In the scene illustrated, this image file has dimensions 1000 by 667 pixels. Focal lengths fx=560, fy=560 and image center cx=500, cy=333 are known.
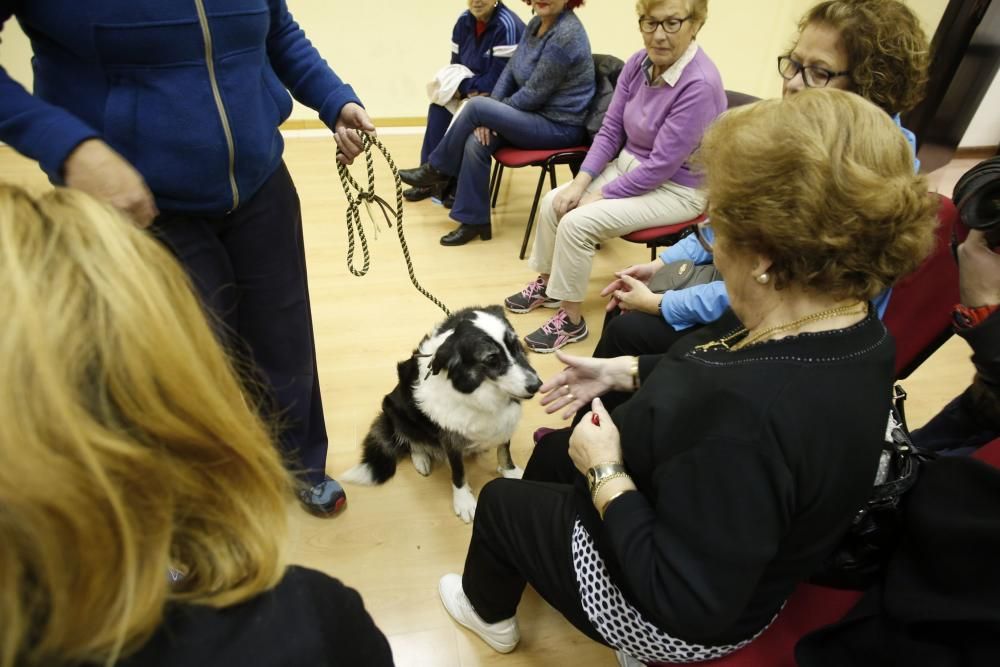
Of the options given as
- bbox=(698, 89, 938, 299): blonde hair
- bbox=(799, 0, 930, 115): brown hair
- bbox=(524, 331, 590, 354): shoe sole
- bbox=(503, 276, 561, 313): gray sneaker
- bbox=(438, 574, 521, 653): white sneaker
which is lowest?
bbox=(438, 574, 521, 653): white sneaker

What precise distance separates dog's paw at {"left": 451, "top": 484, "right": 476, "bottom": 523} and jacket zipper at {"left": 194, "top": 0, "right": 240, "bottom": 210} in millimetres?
1128

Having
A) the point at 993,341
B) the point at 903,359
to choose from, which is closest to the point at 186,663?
the point at 993,341

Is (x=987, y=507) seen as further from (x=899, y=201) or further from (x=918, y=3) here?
(x=918, y=3)

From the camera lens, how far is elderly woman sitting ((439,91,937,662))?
82 centimetres

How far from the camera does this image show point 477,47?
3.53 m

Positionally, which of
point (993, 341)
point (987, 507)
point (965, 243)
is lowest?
point (987, 507)

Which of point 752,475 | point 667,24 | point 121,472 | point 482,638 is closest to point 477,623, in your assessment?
point 482,638

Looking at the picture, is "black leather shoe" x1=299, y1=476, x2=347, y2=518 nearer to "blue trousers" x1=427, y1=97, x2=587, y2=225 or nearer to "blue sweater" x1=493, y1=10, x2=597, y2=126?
"blue trousers" x1=427, y1=97, x2=587, y2=225

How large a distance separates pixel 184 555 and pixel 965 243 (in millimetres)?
1531

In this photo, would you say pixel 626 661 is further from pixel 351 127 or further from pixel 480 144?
pixel 480 144

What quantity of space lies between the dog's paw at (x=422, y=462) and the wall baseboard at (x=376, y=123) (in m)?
3.63

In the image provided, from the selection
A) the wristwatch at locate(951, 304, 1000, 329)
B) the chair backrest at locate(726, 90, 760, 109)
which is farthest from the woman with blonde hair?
the chair backrest at locate(726, 90, 760, 109)

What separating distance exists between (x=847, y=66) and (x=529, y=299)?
1.65 metres

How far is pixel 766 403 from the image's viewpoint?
814 mm
